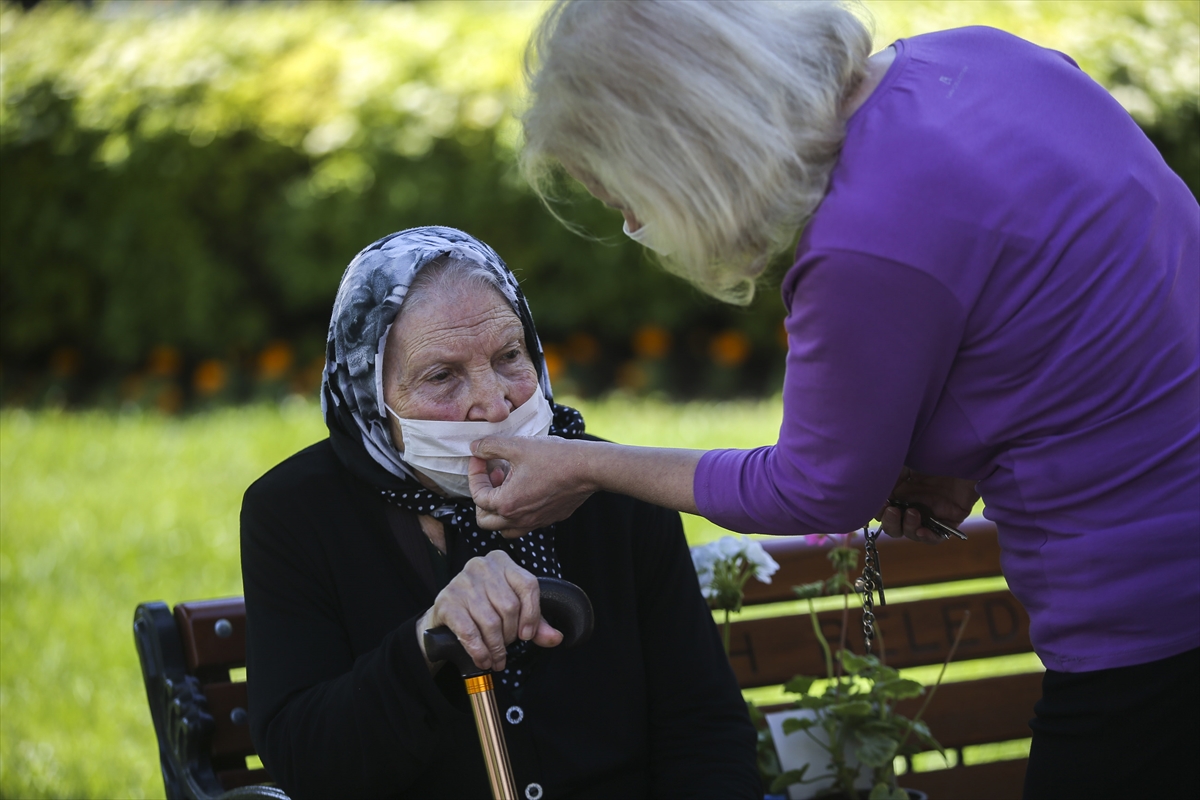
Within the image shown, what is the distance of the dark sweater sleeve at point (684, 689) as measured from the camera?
2.41 meters

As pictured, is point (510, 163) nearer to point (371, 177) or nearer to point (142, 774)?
point (371, 177)

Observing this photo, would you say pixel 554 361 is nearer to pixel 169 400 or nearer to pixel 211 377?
pixel 211 377

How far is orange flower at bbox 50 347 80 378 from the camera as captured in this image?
8.37m

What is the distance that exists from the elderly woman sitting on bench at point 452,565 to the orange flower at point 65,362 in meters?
6.63

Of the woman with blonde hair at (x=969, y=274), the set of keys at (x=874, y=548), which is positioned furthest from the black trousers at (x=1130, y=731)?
the set of keys at (x=874, y=548)

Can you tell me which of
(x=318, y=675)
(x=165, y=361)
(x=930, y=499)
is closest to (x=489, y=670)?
(x=318, y=675)

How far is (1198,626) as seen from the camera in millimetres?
1685

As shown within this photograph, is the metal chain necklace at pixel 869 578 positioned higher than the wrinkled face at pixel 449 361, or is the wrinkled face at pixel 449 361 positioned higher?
the wrinkled face at pixel 449 361

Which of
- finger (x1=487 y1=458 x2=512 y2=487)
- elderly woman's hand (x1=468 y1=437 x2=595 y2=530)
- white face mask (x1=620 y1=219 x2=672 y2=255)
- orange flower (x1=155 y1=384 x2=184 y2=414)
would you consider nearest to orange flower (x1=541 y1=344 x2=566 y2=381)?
orange flower (x1=155 y1=384 x2=184 y2=414)

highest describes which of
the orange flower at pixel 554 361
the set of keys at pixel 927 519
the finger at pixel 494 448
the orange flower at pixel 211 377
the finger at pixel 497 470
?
the finger at pixel 494 448

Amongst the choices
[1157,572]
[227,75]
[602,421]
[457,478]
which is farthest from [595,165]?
[227,75]

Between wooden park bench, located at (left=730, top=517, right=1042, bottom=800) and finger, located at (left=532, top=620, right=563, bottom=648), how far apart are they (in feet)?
3.63

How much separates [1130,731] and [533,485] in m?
0.97

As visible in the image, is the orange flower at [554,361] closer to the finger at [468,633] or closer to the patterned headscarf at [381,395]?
the patterned headscarf at [381,395]
